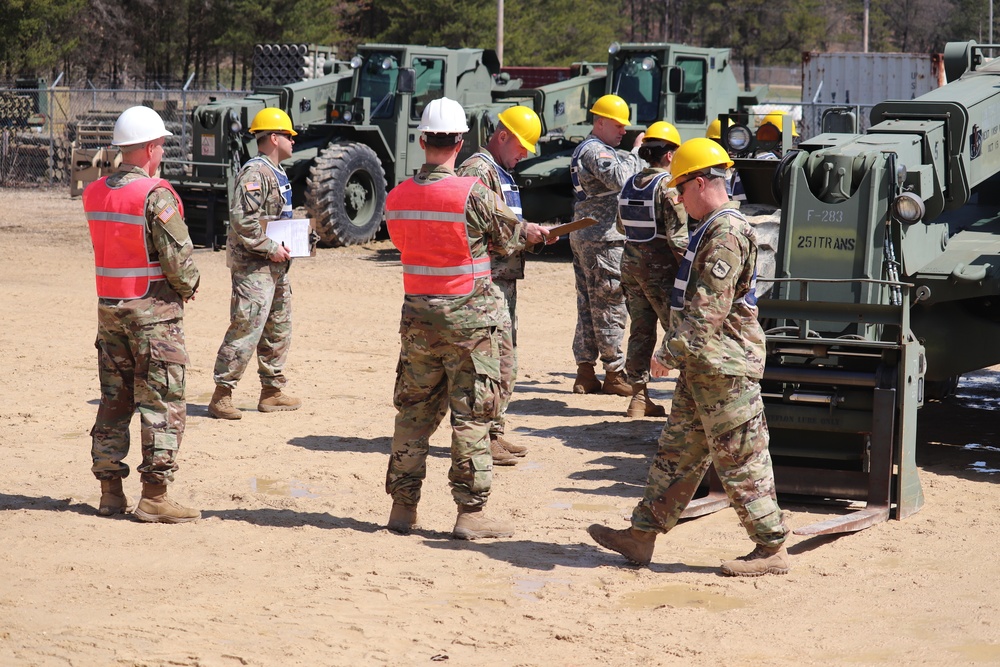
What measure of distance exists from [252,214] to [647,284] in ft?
8.75

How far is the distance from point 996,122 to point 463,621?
16.5 ft

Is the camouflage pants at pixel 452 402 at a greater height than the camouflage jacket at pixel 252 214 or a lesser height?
lesser

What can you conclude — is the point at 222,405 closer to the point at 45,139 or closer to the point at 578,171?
the point at 578,171

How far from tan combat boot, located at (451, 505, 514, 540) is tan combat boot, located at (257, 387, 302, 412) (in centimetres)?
320

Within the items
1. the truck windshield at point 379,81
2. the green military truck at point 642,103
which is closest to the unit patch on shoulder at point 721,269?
the green military truck at point 642,103

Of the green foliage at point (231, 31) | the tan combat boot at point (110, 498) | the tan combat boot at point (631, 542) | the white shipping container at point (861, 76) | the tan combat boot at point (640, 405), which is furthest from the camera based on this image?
the green foliage at point (231, 31)

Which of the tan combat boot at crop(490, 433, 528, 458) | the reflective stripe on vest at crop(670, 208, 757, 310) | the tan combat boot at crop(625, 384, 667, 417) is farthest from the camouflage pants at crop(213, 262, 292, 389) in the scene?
the reflective stripe on vest at crop(670, 208, 757, 310)

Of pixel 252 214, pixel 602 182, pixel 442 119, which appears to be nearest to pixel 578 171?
pixel 602 182

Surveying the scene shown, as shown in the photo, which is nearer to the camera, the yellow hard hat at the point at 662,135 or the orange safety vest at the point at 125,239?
the orange safety vest at the point at 125,239

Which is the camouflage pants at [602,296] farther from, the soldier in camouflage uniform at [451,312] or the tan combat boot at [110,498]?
the tan combat boot at [110,498]

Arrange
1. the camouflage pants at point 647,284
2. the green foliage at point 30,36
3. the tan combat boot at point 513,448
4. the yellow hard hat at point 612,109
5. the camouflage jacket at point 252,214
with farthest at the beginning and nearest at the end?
1. the green foliage at point 30,36
2. the yellow hard hat at point 612,109
3. the camouflage jacket at point 252,214
4. the camouflage pants at point 647,284
5. the tan combat boot at point 513,448

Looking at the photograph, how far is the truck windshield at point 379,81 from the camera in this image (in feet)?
59.8

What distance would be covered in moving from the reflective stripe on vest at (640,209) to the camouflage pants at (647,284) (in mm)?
61

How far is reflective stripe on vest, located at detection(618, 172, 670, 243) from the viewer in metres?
7.75
